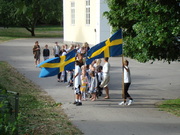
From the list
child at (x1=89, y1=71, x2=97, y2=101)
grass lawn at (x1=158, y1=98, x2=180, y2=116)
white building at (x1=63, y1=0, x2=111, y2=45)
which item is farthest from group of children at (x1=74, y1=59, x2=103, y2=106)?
white building at (x1=63, y1=0, x2=111, y2=45)

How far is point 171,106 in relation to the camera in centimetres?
1407

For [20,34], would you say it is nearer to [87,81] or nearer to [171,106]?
[87,81]

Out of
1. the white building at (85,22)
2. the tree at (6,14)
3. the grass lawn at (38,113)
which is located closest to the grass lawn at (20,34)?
the tree at (6,14)

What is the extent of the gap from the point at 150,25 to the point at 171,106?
10.8 ft

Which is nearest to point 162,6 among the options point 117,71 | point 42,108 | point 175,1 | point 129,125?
point 175,1

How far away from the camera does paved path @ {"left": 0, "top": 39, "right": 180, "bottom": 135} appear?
35.4 feet

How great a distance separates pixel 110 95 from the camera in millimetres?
16062

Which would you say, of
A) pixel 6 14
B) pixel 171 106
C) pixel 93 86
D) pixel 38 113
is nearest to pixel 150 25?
pixel 171 106

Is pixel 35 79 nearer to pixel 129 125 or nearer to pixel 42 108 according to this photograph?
pixel 42 108

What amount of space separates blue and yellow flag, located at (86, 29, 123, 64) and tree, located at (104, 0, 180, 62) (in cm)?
42

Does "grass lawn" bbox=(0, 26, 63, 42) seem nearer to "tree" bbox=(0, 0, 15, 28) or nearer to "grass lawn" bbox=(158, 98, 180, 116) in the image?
"tree" bbox=(0, 0, 15, 28)

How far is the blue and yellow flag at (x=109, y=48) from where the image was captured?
13672mm

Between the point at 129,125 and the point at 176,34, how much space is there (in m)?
2.97

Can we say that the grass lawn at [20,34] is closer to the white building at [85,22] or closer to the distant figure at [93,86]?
the white building at [85,22]
